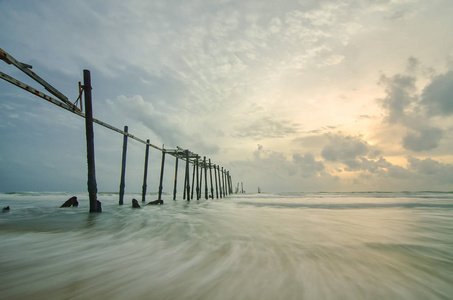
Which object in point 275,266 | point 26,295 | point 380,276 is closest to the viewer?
point 26,295

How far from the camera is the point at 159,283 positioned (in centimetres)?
200

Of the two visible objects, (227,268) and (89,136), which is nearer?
(227,268)

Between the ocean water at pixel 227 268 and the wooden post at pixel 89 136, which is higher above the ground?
the wooden post at pixel 89 136

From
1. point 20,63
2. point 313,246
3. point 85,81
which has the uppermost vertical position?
point 85,81

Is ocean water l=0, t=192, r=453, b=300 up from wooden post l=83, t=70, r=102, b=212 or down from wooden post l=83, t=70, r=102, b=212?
down

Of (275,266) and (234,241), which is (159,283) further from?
(234,241)

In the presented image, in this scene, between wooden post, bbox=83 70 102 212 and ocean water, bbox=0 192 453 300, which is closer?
ocean water, bbox=0 192 453 300

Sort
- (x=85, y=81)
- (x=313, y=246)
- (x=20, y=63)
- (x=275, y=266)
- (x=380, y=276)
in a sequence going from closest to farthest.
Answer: (x=380, y=276) < (x=275, y=266) < (x=313, y=246) < (x=20, y=63) < (x=85, y=81)

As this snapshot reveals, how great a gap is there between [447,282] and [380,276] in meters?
0.64

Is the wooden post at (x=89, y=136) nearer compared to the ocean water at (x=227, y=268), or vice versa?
the ocean water at (x=227, y=268)

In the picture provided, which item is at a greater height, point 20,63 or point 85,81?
point 85,81

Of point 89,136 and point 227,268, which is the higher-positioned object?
point 89,136

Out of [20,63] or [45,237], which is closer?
[45,237]

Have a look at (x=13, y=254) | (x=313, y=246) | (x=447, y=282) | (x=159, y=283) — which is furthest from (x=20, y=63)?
(x=447, y=282)
